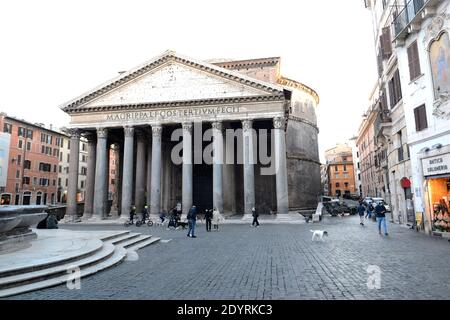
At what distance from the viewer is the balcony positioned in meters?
12.4

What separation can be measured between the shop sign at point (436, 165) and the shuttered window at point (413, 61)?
150 inches

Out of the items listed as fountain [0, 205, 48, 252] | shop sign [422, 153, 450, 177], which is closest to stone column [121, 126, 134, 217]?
fountain [0, 205, 48, 252]

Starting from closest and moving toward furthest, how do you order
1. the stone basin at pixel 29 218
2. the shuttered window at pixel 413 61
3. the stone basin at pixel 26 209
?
the stone basin at pixel 26 209 < the stone basin at pixel 29 218 < the shuttered window at pixel 413 61

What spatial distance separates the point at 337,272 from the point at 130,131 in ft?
70.6

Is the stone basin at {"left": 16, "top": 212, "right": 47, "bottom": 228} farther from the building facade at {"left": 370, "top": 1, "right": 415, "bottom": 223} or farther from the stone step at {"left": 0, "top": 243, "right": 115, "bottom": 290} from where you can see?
the building facade at {"left": 370, "top": 1, "right": 415, "bottom": 223}

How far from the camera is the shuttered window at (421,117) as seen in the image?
43.2 ft

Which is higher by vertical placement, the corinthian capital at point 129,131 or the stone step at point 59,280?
the corinthian capital at point 129,131

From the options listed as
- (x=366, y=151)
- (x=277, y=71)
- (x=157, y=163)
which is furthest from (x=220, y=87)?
(x=366, y=151)

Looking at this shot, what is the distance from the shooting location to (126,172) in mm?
24703

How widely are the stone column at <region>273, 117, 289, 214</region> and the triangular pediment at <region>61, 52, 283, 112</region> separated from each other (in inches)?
127

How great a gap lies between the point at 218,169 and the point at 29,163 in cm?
3311

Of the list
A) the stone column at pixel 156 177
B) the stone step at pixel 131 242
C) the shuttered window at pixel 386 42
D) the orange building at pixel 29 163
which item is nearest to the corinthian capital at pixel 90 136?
the stone column at pixel 156 177

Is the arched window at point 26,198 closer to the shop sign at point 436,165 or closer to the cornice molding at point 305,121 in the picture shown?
the cornice molding at point 305,121
